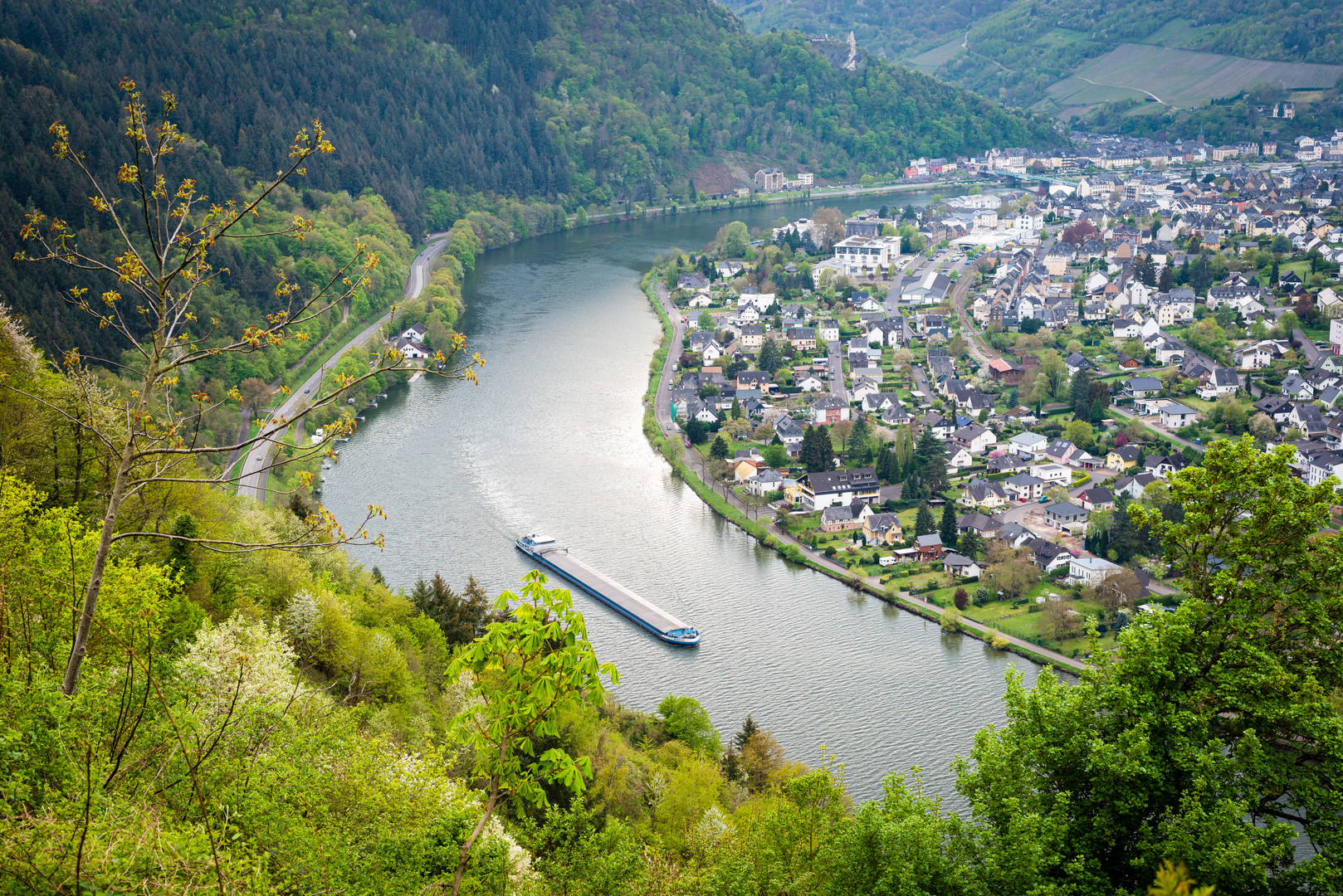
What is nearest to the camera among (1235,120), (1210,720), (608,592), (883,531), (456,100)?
Answer: (1210,720)

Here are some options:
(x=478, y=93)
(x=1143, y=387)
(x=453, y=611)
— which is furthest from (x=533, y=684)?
(x=478, y=93)

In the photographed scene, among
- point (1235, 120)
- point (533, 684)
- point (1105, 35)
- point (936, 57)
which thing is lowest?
point (533, 684)

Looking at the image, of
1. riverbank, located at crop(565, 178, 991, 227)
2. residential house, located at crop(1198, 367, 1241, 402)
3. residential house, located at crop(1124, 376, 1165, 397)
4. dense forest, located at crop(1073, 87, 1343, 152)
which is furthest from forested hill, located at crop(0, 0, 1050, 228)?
residential house, located at crop(1198, 367, 1241, 402)

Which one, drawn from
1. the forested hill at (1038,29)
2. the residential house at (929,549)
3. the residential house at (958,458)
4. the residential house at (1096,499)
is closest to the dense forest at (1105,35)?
the forested hill at (1038,29)

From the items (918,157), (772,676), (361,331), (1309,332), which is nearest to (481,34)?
(918,157)

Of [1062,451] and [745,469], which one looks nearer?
[745,469]

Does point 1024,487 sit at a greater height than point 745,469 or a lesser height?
lesser

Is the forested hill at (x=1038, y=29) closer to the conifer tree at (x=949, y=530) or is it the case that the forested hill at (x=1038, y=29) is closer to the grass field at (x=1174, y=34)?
the grass field at (x=1174, y=34)

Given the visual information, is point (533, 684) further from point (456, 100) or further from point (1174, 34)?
point (1174, 34)
